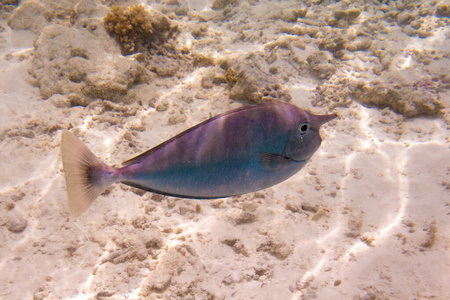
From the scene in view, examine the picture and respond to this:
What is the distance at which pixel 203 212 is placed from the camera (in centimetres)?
276

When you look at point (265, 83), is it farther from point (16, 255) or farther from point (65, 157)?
point (16, 255)

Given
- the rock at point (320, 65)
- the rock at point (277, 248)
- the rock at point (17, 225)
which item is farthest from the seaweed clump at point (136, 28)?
the rock at point (277, 248)

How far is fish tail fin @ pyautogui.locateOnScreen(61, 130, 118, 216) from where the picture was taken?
1.34 metres

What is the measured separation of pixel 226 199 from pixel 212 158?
1.60 m

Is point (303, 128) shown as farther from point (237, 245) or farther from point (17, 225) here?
point (17, 225)

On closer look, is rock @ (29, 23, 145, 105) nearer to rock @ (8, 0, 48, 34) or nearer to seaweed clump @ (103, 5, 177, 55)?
seaweed clump @ (103, 5, 177, 55)

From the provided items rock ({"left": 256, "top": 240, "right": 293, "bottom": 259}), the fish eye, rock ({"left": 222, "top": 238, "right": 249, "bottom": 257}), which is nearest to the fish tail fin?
the fish eye

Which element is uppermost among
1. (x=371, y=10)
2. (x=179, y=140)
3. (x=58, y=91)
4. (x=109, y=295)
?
(x=179, y=140)

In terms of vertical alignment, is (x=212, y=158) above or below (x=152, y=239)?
A: above

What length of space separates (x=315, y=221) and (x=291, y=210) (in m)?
0.27

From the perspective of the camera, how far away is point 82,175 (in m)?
1.38

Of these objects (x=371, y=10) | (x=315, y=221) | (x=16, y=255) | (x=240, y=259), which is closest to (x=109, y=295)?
(x=16, y=255)

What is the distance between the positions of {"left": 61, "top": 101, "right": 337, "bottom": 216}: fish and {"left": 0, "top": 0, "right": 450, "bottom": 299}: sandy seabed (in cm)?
125

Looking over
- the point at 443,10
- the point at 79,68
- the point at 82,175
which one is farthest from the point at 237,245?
the point at 443,10
